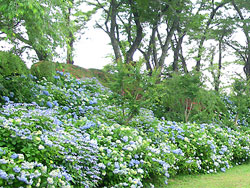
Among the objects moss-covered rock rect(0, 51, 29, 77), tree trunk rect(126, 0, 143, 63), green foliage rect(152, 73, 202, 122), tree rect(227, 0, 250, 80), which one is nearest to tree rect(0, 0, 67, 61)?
moss-covered rock rect(0, 51, 29, 77)

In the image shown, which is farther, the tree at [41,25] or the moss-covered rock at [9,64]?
the moss-covered rock at [9,64]

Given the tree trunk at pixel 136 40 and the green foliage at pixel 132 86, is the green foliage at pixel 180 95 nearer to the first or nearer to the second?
the green foliage at pixel 132 86

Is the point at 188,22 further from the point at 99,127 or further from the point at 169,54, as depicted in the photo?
the point at 99,127

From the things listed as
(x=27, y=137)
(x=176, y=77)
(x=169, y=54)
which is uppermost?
(x=169, y=54)

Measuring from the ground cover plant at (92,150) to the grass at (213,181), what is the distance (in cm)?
15

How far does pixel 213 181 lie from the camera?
4.71 meters

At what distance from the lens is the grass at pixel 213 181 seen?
173 inches

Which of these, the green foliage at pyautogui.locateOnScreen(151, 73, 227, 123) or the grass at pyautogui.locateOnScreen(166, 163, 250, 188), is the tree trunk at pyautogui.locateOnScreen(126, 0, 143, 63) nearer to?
the green foliage at pyautogui.locateOnScreen(151, 73, 227, 123)

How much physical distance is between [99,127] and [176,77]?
15.6 feet

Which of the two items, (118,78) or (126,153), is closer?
(126,153)

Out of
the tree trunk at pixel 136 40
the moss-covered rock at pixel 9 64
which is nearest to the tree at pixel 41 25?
the moss-covered rock at pixel 9 64

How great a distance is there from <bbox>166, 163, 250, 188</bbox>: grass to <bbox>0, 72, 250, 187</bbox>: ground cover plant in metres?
0.15

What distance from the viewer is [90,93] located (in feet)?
28.6

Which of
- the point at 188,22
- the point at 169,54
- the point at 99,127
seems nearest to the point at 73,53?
the point at 99,127
